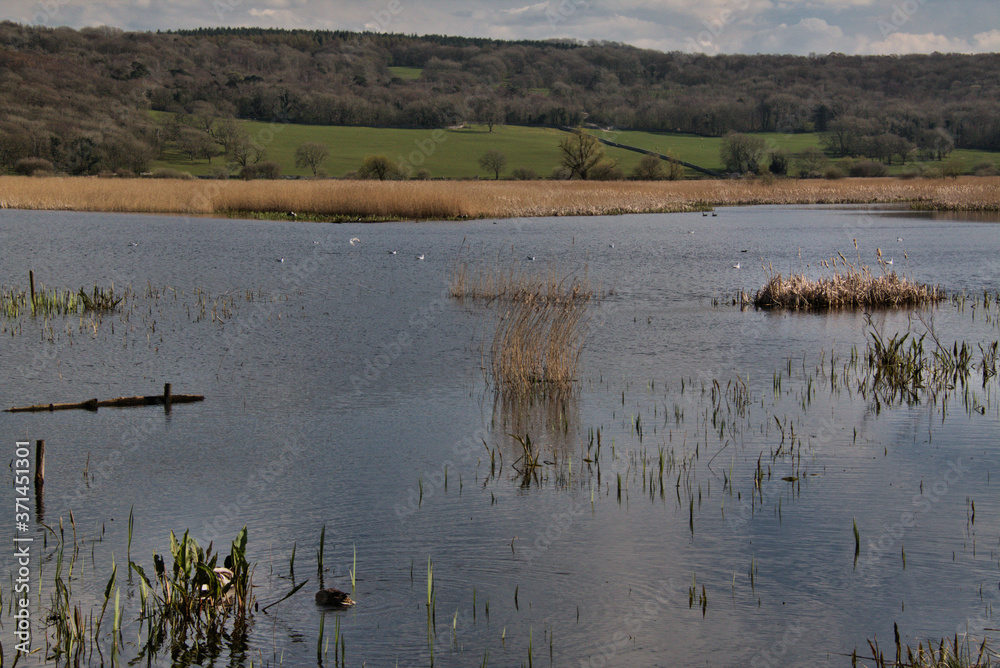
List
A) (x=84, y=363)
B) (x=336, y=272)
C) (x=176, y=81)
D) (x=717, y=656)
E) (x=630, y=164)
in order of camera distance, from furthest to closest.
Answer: (x=176, y=81), (x=630, y=164), (x=336, y=272), (x=84, y=363), (x=717, y=656)

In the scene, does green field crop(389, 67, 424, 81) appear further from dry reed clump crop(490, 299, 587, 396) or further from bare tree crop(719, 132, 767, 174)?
dry reed clump crop(490, 299, 587, 396)

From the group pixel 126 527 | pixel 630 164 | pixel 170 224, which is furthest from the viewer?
pixel 630 164

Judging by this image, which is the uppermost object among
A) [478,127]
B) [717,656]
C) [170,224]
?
[478,127]

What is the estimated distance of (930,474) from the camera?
8680 mm

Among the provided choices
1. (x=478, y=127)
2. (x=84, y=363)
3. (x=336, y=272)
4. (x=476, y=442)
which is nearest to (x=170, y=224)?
(x=336, y=272)

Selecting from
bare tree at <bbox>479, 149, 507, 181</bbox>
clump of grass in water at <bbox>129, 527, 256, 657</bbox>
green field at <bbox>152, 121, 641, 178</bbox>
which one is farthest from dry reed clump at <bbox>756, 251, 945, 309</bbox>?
bare tree at <bbox>479, 149, 507, 181</bbox>

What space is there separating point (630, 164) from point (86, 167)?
5848cm

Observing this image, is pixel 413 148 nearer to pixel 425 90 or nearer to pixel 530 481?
pixel 425 90

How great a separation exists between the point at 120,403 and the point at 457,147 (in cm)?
10828

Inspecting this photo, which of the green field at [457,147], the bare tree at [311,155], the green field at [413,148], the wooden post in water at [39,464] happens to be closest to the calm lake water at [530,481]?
the wooden post in water at [39,464]

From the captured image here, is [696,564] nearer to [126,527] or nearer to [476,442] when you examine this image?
[476,442]

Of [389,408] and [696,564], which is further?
[389,408]

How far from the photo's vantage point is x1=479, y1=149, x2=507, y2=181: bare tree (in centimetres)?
9731

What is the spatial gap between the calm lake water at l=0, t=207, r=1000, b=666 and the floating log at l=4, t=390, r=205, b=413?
22cm
